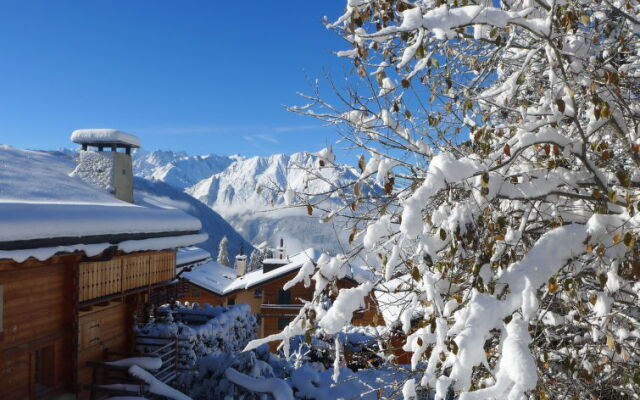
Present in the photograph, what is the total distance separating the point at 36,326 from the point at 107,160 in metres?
6.69

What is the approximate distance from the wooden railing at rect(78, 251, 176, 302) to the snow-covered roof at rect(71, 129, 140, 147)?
13.0 ft

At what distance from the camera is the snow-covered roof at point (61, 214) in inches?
301

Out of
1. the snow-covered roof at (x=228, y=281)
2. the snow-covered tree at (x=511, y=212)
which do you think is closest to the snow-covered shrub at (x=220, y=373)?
the snow-covered tree at (x=511, y=212)

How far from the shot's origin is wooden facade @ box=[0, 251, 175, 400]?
27.6 ft

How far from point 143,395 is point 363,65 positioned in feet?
32.3

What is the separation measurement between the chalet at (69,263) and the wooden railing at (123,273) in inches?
1.0

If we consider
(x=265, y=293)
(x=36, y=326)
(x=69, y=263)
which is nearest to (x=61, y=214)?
(x=69, y=263)

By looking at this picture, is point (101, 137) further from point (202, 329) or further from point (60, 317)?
point (60, 317)

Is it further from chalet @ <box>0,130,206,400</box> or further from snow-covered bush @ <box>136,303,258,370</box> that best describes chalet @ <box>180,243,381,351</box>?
chalet @ <box>0,130,206,400</box>

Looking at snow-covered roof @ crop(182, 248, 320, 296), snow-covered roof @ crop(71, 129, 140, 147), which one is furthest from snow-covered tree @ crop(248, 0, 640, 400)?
→ snow-covered roof @ crop(182, 248, 320, 296)

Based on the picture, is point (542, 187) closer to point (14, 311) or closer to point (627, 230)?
point (627, 230)

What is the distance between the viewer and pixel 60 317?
9.73 metres

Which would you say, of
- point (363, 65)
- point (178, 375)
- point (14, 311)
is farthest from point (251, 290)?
point (363, 65)

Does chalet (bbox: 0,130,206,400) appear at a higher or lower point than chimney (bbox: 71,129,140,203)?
lower
